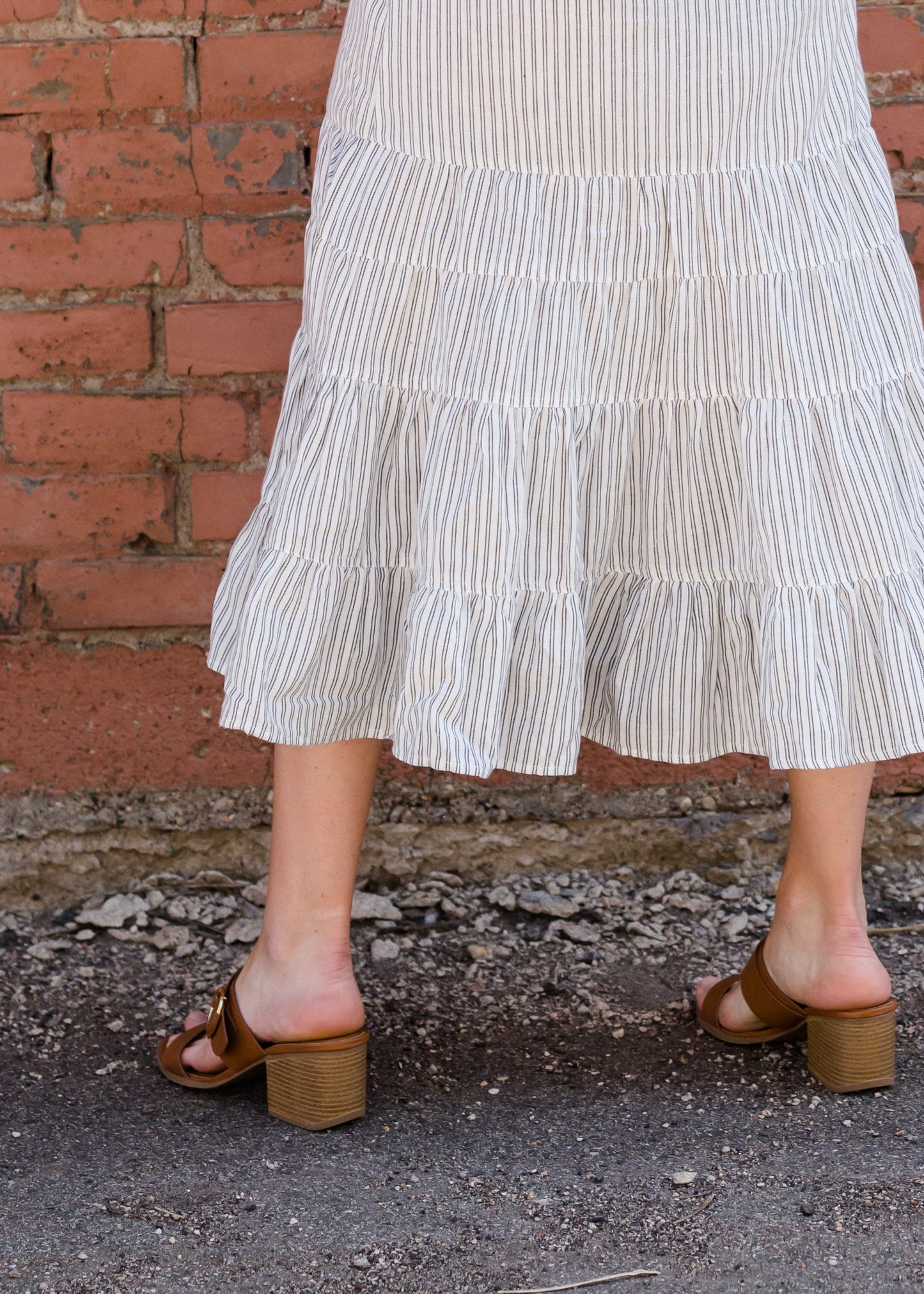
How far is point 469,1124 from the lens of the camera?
134 centimetres

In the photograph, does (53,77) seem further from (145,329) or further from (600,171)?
(600,171)

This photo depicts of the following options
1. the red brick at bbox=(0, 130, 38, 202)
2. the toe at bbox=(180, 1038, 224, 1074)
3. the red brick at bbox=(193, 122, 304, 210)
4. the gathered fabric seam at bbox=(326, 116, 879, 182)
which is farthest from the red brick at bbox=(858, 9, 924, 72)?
the toe at bbox=(180, 1038, 224, 1074)

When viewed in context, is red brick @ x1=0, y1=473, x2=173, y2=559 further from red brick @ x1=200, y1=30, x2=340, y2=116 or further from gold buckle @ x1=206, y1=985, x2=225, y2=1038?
gold buckle @ x1=206, y1=985, x2=225, y2=1038

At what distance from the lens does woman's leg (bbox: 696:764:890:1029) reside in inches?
51.8

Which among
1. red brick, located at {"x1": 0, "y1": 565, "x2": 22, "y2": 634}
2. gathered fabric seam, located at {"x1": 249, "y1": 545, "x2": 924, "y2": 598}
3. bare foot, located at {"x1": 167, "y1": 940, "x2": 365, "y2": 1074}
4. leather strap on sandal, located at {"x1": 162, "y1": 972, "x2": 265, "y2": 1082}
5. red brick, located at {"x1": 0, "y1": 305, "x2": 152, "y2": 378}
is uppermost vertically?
red brick, located at {"x1": 0, "y1": 305, "x2": 152, "y2": 378}

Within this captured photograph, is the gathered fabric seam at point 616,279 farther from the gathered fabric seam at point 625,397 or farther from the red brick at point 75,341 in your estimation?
the red brick at point 75,341

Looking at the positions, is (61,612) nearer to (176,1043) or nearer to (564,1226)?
(176,1043)

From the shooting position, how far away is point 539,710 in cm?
120

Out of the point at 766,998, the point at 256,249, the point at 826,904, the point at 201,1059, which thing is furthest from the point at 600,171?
the point at 201,1059

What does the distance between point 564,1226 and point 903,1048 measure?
1.68 ft

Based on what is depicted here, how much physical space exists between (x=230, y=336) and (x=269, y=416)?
0.12 meters

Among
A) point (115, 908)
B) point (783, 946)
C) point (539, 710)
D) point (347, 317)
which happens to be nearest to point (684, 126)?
point (347, 317)

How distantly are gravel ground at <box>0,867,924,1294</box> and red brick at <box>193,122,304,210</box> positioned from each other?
984mm

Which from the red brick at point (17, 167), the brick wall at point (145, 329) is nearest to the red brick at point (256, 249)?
the brick wall at point (145, 329)
